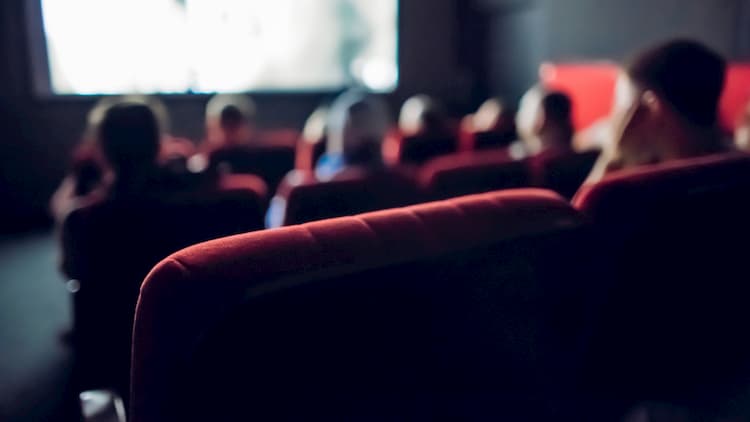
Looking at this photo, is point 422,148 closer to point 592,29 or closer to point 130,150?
point 130,150

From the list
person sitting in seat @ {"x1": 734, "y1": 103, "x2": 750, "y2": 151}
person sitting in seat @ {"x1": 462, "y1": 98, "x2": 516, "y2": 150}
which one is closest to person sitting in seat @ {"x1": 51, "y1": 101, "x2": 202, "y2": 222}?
person sitting in seat @ {"x1": 734, "y1": 103, "x2": 750, "y2": 151}

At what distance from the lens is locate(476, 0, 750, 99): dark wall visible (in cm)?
469

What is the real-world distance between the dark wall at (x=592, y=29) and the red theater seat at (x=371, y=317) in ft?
13.9

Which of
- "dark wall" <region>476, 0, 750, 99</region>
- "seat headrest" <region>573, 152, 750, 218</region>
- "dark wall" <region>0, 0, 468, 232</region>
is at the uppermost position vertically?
"dark wall" <region>476, 0, 750, 99</region>

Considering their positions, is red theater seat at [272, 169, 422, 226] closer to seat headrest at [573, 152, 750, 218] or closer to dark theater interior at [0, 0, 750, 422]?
dark theater interior at [0, 0, 750, 422]

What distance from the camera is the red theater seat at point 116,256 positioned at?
66.9 inches

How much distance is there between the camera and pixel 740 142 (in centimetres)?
278

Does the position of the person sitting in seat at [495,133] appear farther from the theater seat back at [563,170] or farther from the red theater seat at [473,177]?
the red theater seat at [473,177]

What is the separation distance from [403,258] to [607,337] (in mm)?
657

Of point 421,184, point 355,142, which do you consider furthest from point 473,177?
point 355,142

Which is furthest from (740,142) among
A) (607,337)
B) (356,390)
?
(356,390)

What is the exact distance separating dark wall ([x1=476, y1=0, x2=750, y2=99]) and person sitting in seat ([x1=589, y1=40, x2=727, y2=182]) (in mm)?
3012

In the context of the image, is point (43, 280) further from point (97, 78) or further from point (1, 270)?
point (97, 78)

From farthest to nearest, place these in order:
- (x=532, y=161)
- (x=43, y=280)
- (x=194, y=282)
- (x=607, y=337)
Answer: (x=43, y=280)
(x=532, y=161)
(x=607, y=337)
(x=194, y=282)
